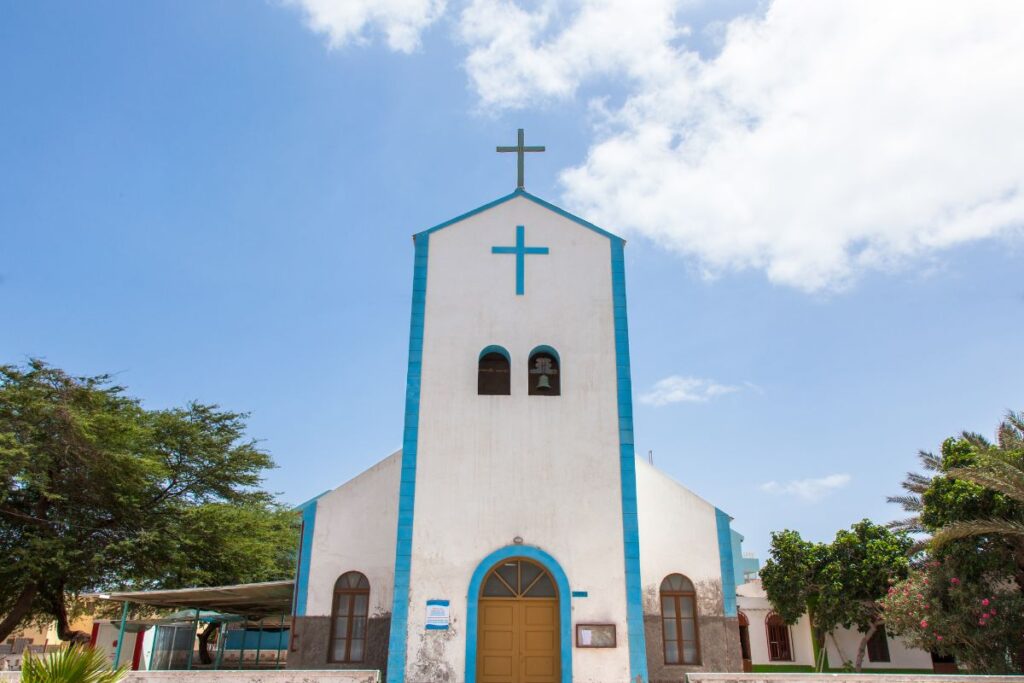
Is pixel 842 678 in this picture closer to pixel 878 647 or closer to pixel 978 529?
pixel 978 529

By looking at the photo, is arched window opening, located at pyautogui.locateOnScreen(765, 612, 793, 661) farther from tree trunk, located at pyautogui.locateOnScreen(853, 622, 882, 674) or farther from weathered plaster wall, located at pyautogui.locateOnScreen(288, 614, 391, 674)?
weathered plaster wall, located at pyautogui.locateOnScreen(288, 614, 391, 674)

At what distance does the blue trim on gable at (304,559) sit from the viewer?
1428 cm

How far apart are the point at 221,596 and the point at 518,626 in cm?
888

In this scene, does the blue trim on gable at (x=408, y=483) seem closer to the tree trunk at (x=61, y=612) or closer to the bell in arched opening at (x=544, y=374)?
the bell in arched opening at (x=544, y=374)

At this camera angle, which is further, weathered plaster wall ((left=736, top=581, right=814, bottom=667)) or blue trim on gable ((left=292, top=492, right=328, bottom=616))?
weathered plaster wall ((left=736, top=581, right=814, bottom=667))

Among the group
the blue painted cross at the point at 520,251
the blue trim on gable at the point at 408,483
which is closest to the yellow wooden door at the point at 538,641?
the blue trim on gable at the point at 408,483

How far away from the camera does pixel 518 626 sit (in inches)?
488

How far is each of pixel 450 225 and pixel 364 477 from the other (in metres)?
5.37

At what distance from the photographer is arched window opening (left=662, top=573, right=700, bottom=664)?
1369 centimetres

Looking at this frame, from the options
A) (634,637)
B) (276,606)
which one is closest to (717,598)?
(634,637)

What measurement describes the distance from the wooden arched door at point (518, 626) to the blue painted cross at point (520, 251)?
Result: 16.6 ft

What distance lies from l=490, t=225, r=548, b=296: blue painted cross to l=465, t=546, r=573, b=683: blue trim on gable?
15.7 ft

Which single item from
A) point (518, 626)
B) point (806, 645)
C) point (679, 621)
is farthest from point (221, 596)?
point (806, 645)

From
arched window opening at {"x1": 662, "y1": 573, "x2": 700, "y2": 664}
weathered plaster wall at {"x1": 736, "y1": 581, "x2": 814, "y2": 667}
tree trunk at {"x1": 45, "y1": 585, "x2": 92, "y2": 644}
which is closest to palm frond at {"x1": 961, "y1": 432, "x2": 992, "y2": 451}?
arched window opening at {"x1": 662, "y1": 573, "x2": 700, "y2": 664}
